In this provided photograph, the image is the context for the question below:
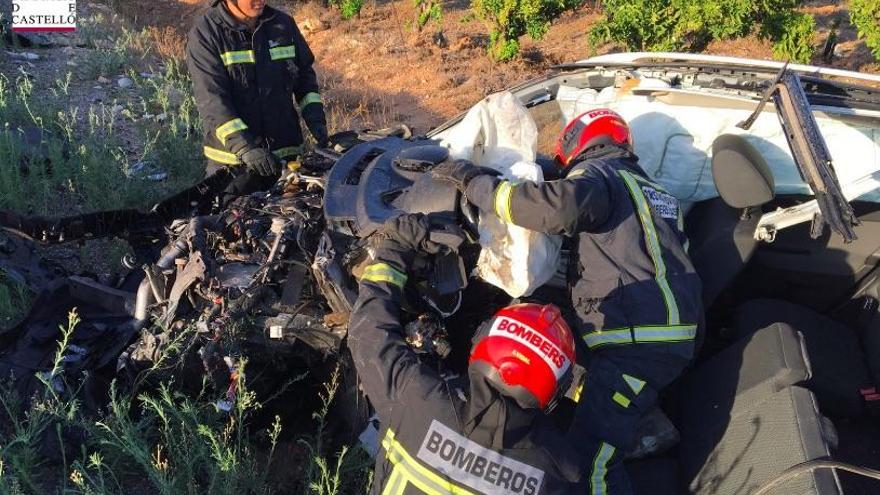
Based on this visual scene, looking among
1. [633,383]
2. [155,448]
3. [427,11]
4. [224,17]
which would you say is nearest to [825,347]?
[633,383]

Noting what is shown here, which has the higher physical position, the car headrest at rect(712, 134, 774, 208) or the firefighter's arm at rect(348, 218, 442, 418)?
the car headrest at rect(712, 134, 774, 208)

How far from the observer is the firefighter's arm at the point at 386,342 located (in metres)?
2.43

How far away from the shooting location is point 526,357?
226cm

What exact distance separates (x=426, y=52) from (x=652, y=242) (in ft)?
29.7

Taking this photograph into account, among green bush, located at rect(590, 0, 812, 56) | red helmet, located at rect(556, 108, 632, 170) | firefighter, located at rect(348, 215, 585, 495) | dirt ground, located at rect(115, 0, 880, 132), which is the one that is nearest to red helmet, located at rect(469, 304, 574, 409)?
firefighter, located at rect(348, 215, 585, 495)

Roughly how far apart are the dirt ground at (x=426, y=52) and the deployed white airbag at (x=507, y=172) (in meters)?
5.00

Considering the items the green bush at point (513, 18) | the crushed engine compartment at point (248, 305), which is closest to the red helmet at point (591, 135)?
the crushed engine compartment at point (248, 305)

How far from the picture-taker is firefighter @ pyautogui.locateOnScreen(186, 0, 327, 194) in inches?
169

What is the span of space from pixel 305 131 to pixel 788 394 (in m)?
5.47

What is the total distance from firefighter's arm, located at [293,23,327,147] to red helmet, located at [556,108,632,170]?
1.97 m

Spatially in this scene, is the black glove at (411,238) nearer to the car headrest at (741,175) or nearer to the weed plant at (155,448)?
the weed plant at (155,448)

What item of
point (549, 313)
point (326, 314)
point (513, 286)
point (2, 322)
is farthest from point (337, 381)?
point (2, 322)

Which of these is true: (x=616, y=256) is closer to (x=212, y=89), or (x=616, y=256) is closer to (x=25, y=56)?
(x=212, y=89)

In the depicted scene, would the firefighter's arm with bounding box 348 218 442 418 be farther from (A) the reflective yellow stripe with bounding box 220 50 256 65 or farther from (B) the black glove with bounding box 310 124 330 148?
(A) the reflective yellow stripe with bounding box 220 50 256 65
